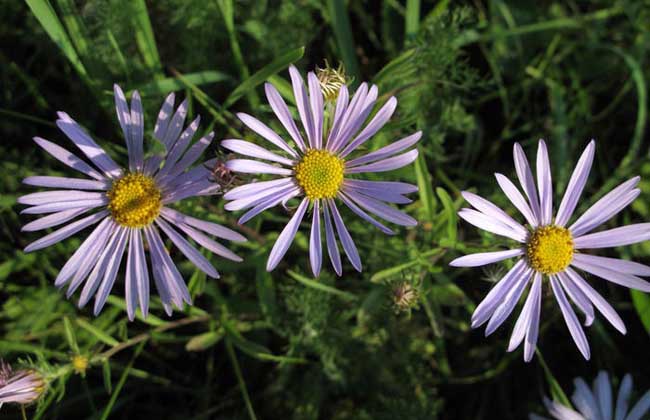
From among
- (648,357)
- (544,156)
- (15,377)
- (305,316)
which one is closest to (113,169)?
(15,377)

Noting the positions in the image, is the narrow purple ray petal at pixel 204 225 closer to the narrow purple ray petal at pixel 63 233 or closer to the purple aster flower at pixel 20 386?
the narrow purple ray petal at pixel 63 233

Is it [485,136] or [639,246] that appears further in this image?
[485,136]

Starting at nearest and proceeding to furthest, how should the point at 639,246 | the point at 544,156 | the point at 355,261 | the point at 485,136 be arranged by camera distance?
the point at 355,261
the point at 544,156
the point at 639,246
the point at 485,136

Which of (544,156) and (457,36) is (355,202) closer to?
(544,156)

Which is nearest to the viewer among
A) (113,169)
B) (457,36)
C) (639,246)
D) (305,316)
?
(113,169)

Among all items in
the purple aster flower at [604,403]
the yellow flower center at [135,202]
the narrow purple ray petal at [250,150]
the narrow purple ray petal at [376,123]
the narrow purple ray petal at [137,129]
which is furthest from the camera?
the purple aster flower at [604,403]

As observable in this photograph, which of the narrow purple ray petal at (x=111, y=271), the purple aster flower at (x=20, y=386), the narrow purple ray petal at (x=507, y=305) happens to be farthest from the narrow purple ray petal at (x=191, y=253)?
the narrow purple ray petal at (x=507, y=305)

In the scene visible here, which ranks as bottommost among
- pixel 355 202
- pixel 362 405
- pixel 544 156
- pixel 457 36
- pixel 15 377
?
pixel 15 377

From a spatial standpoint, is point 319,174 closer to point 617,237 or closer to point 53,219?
point 53,219
